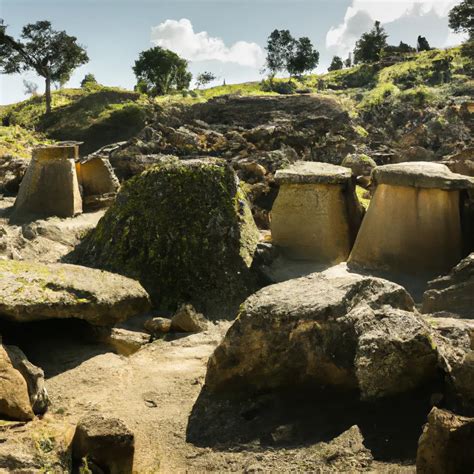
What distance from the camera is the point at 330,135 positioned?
724 inches

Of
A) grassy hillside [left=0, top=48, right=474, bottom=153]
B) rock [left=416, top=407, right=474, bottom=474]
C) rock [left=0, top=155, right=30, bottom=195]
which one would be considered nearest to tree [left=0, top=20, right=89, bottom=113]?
grassy hillside [left=0, top=48, right=474, bottom=153]

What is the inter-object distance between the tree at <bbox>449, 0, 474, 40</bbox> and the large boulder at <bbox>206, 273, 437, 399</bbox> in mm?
47021

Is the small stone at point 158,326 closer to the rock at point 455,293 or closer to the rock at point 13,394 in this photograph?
the rock at point 13,394

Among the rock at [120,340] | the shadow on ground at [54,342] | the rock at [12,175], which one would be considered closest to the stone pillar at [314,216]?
the rock at [120,340]

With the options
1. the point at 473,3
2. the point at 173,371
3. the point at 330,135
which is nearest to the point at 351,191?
the point at 173,371

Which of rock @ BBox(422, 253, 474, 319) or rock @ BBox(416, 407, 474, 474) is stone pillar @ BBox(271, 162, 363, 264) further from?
rock @ BBox(416, 407, 474, 474)

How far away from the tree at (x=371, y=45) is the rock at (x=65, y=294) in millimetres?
51677

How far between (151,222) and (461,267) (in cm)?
338

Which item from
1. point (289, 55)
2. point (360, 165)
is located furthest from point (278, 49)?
point (360, 165)

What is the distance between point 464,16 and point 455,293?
46922mm

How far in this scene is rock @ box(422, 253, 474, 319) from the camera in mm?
5152

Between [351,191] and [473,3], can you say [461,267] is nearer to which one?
[351,191]

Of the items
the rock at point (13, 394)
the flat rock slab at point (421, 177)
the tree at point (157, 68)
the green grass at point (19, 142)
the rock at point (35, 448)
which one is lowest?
the rock at point (35, 448)

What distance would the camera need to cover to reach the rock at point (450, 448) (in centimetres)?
292
